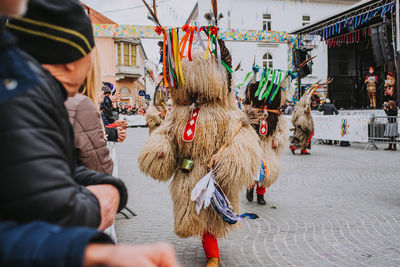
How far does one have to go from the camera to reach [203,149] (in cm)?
306

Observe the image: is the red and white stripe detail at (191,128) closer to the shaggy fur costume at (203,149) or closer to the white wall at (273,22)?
the shaggy fur costume at (203,149)

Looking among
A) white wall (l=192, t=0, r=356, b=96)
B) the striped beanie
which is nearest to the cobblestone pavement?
the striped beanie

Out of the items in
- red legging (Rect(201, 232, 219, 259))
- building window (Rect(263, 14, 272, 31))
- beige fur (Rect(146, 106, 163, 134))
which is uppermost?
building window (Rect(263, 14, 272, 31))

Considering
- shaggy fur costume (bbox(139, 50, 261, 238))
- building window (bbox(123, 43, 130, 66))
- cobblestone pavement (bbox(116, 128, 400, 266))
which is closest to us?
shaggy fur costume (bbox(139, 50, 261, 238))

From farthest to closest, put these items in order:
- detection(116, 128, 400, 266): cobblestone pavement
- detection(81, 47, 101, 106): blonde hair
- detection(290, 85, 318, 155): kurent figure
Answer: detection(290, 85, 318, 155): kurent figure → detection(116, 128, 400, 266): cobblestone pavement → detection(81, 47, 101, 106): blonde hair

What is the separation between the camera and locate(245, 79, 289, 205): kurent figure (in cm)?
528

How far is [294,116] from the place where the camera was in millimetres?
11250

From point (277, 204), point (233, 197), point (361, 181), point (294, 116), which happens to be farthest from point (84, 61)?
point (294, 116)

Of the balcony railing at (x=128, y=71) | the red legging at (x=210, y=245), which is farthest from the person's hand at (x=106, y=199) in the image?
the balcony railing at (x=128, y=71)

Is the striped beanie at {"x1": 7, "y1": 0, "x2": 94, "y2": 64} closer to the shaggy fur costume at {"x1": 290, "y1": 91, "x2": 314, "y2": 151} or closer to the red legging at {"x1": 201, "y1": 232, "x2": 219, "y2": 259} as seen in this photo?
the red legging at {"x1": 201, "y1": 232, "x2": 219, "y2": 259}

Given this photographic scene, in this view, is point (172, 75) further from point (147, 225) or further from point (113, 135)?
point (147, 225)

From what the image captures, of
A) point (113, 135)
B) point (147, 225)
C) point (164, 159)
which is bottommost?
point (147, 225)

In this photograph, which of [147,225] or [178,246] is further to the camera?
[147,225]

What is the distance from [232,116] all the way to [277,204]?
2.84m
